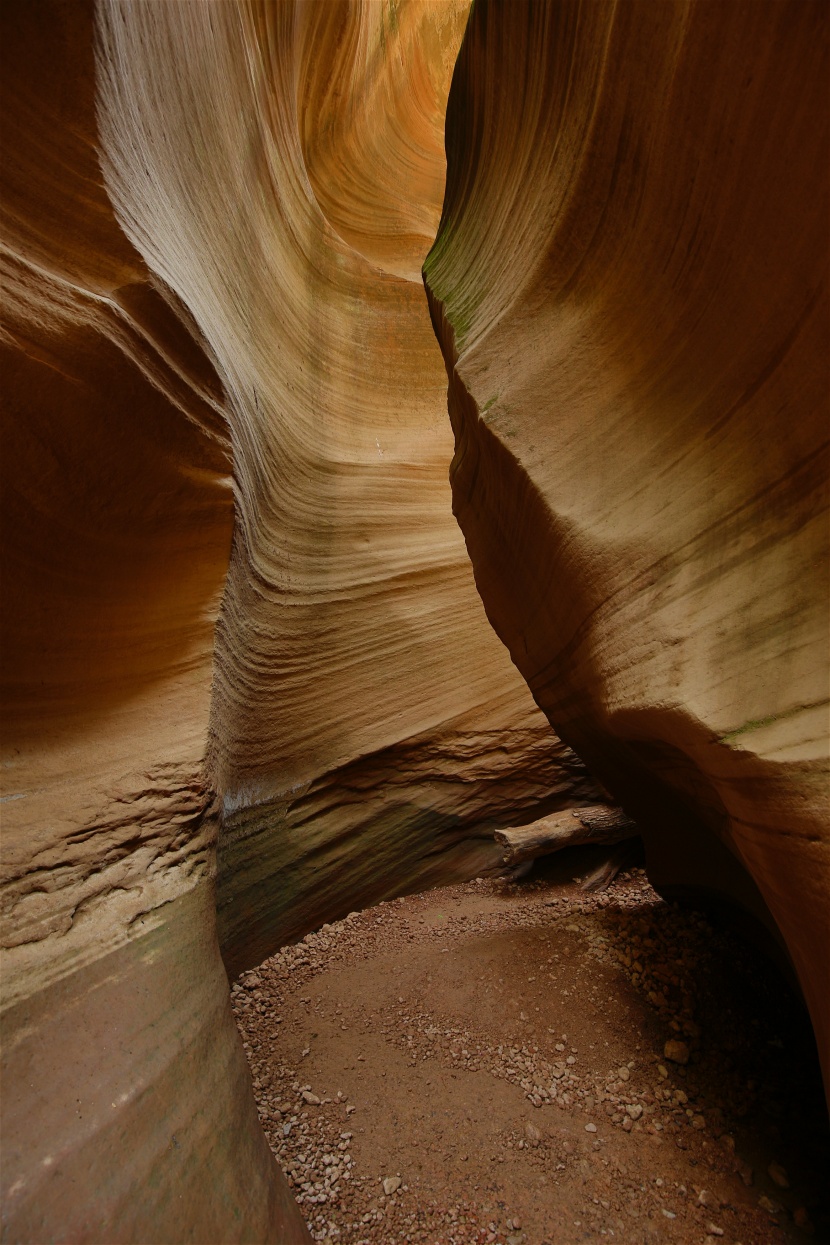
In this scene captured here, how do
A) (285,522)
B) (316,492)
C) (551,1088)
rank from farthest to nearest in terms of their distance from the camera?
(316,492) → (285,522) → (551,1088)

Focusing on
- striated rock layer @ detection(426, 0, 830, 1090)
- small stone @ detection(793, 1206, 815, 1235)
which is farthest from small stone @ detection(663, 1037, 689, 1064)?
striated rock layer @ detection(426, 0, 830, 1090)

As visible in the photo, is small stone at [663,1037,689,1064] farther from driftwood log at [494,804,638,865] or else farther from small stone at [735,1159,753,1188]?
driftwood log at [494,804,638,865]

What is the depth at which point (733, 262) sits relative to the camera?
1.78 meters

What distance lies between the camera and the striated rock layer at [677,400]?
1519 millimetres

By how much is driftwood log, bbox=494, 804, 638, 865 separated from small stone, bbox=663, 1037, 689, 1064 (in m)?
2.30

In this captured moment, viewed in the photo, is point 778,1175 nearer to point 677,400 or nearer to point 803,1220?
point 803,1220

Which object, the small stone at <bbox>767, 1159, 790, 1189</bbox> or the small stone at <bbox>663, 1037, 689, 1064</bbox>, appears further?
the small stone at <bbox>663, 1037, 689, 1064</bbox>

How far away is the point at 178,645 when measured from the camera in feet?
8.82

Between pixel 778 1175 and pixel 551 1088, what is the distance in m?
0.78

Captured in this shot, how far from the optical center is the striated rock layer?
4.98 feet

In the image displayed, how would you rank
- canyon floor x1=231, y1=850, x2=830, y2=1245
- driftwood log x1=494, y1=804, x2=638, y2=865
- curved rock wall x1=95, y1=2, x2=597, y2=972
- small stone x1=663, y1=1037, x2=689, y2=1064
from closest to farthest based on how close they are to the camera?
canyon floor x1=231, y1=850, x2=830, y2=1245
small stone x1=663, y1=1037, x2=689, y2=1064
curved rock wall x1=95, y1=2, x2=597, y2=972
driftwood log x1=494, y1=804, x2=638, y2=865

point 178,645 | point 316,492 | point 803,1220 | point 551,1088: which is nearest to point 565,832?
point 551,1088

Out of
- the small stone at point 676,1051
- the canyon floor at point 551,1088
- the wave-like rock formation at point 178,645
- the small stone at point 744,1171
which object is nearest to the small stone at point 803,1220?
the canyon floor at point 551,1088

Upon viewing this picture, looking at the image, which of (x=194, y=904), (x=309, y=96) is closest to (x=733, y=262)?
(x=194, y=904)
